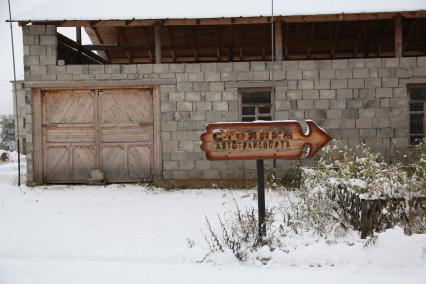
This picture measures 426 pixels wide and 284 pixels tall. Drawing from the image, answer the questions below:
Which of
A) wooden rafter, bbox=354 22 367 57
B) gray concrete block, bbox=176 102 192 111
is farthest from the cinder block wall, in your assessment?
wooden rafter, bbox=354 22 367 57

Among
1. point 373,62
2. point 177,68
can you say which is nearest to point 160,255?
point 177,68

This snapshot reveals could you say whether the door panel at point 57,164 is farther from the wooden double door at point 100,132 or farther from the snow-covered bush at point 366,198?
the snow-covered bush at point 366,198

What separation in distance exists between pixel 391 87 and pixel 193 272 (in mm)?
6992

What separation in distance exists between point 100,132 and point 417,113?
768cm

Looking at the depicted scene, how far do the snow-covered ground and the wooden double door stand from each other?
2820 mm

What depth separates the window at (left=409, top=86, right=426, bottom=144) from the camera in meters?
8.62

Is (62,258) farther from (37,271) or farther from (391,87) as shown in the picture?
(391,87)

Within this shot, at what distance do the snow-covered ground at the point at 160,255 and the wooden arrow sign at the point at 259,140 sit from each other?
3.50ft

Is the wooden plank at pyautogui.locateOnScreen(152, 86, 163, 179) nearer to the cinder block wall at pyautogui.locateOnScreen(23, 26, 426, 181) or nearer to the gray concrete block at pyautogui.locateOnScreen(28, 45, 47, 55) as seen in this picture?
the cinder block wall at pyautogui.locateOnScreen(23, 26, 426, 181)

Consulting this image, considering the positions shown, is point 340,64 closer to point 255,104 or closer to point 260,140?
point 255,104

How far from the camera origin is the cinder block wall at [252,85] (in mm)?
8461

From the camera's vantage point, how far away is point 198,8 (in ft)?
28.6

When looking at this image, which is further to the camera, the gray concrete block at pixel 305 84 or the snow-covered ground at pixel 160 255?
the gray concrete block at pixel 305 84

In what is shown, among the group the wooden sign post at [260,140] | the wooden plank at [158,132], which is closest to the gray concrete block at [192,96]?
the wooden plank at [158,132]
